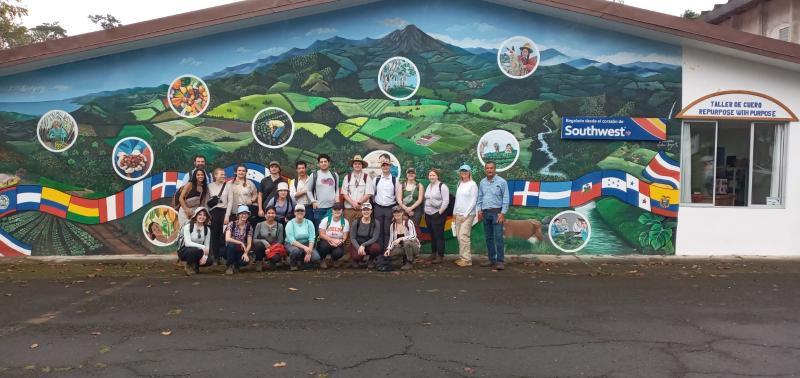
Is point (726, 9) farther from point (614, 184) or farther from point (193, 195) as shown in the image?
point (193, 195)

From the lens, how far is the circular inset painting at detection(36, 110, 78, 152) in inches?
408

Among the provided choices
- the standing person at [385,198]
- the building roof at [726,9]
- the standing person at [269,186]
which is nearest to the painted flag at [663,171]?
the standing person at [385,198]

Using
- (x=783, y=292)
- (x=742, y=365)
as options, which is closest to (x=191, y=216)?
(x=742, y=365)

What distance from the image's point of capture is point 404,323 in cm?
595

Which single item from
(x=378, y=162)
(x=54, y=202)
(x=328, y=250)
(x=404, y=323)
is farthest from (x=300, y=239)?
(x=54, y=202)

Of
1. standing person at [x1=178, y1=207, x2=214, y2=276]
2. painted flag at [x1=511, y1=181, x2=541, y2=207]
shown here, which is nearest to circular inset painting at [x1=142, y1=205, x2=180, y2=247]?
standing person at [x1=178, y1=207, x2=214, y2=276]

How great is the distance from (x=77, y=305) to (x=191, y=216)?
2.60m

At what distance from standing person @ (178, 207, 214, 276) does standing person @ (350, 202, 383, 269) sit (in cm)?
220

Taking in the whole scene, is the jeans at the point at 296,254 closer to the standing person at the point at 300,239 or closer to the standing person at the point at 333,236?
the standing person at the point at 300,239

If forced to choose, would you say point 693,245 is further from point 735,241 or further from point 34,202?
point 34,202

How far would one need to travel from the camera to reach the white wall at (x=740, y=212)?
1023 cm

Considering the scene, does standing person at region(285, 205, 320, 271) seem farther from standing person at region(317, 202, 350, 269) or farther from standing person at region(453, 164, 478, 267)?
standing person at region(453, 164, 478, 267)

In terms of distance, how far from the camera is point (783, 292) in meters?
7.53

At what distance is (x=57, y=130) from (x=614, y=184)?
33.3ft
